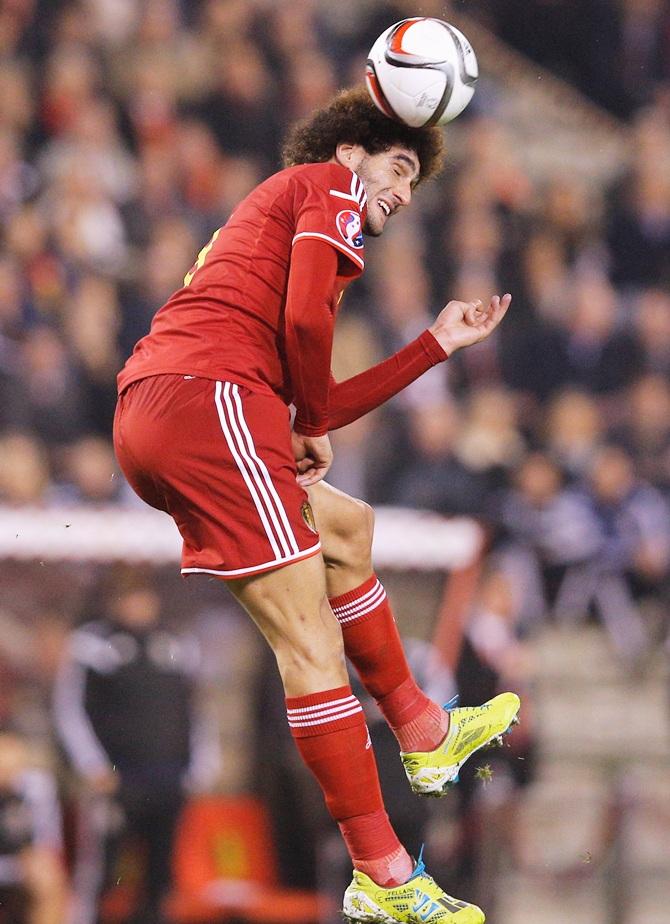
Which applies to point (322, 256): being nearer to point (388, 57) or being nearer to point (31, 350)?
point (388, 57)

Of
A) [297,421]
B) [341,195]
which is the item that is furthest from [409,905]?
[341,195]

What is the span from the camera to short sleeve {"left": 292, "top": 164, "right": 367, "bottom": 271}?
349 centimetres

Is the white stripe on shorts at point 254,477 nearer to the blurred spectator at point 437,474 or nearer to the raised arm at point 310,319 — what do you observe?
the raised arm at point 310,319

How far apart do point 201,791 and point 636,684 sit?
237 cm

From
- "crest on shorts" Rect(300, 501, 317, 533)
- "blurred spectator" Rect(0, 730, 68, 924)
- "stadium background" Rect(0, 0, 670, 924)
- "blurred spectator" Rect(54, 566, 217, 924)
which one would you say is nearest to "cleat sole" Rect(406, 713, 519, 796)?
"crest on shorts" Rect(300, 501, 317, 533)

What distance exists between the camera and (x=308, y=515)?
3.70 m

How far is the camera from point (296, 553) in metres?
3.50

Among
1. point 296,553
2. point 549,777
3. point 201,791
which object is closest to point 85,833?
point 201,791

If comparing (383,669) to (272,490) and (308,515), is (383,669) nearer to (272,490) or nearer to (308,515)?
(308,515)

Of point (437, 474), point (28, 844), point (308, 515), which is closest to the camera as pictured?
point (308, 515)

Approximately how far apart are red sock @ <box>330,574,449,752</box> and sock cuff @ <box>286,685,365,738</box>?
35 centimetres

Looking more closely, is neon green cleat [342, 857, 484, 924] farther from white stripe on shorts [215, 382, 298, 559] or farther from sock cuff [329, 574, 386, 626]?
white stripe on shorts [215, 382, 298, 559]

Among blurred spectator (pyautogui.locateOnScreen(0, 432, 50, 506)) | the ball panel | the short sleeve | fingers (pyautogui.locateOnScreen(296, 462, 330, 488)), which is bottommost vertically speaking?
blurred spectator (pyautogui.locateOnScreen(0, 432, 50, 506))

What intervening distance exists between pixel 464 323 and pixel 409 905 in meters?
1.49
